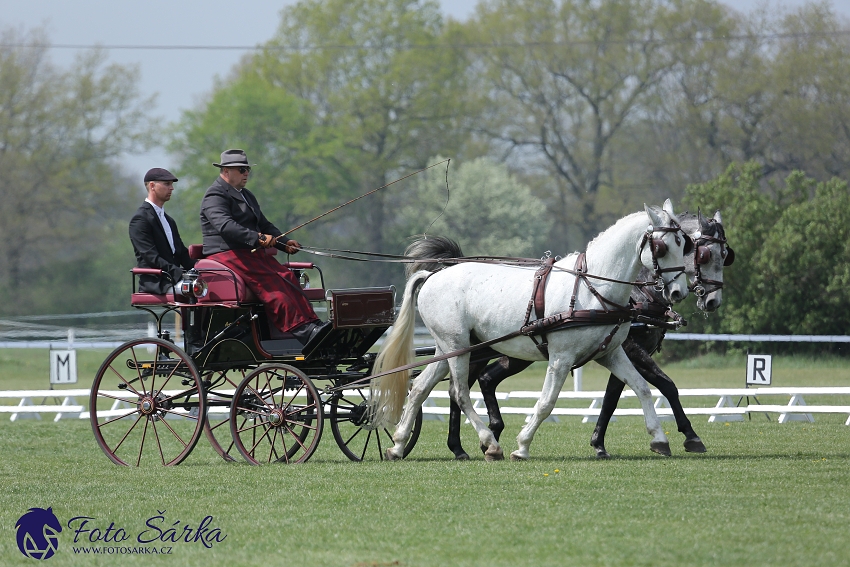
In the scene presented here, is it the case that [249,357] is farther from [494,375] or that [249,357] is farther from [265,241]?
[494,375]

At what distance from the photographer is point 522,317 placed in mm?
8367

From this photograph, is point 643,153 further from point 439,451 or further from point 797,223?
point 439,451

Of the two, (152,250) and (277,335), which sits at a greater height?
(152,250)

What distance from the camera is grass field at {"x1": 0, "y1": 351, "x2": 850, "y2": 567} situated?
16.7 feet

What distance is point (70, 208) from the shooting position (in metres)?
42.7

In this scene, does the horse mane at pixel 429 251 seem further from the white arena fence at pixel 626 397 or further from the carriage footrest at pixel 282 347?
the white arena fence at pixel 626 397

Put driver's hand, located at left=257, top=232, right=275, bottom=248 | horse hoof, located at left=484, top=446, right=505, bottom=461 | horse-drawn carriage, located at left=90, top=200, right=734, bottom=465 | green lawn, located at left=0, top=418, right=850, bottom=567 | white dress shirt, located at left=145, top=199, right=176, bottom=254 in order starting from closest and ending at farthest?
green lawn, located at left=0, top=418, right=850, bottom=567 < horse-drawn carriage, located at left=90, top=200, right=734, bottom=465 < driver's hand, located at left=257, top=232, right=275, bottom=248 < horse hoof, located at left=484, top=446, right=505, bottom=461 < white dress shirt, located at left=145, top=199, right=176, bottom=254

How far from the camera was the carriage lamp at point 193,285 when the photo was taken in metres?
8.30

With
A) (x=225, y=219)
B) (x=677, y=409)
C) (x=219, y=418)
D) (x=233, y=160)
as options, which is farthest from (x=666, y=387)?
(x=219, y=418)

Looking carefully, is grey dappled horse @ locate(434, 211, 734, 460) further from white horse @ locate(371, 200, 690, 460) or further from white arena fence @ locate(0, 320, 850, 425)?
white arena fence @ locate(0, 320, 850, 425)

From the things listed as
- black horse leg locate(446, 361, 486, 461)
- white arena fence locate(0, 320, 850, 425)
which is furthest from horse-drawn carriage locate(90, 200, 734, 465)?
white arena fence locate(0, 320, 850, 425)

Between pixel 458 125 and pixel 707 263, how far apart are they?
38472 mm

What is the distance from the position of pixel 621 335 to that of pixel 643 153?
122 feet

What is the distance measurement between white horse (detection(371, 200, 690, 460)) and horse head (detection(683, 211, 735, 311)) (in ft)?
0.30
